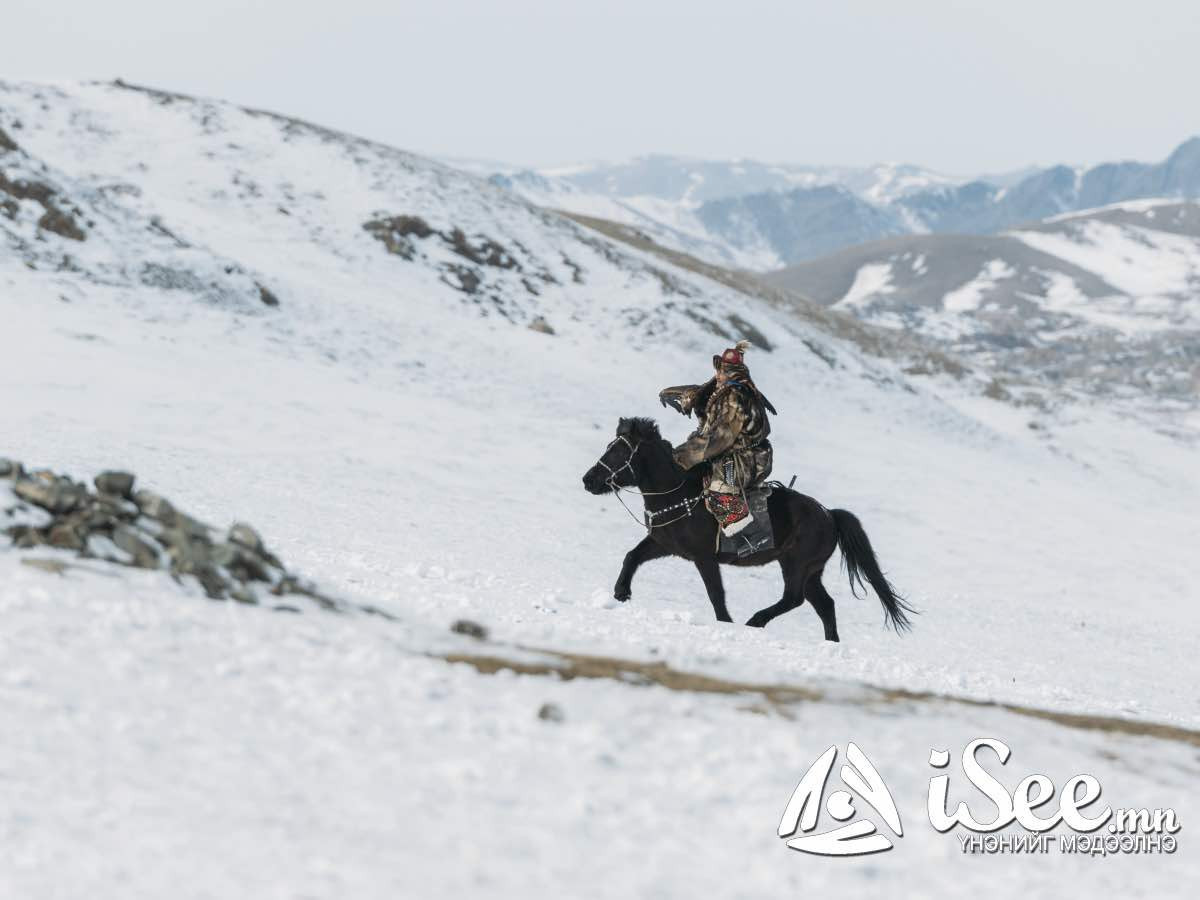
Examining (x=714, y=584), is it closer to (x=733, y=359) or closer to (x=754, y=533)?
(x=754, y=533)

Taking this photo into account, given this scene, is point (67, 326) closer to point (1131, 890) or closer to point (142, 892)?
point (142, 892)

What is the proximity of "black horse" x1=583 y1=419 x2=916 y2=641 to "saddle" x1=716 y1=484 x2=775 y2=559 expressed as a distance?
0.45 feet

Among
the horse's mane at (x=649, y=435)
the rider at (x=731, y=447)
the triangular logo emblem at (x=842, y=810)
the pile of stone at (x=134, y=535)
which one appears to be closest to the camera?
the triangular logo emblem at (x=842, y=810)

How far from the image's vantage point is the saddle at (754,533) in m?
10.9

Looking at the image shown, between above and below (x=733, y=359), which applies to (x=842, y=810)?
below

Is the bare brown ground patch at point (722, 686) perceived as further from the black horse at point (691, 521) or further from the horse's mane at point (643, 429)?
the horse's mane at point (643, 429)

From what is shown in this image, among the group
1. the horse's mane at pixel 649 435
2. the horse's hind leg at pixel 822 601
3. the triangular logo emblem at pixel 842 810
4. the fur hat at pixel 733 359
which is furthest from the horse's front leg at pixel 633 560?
the triangular logo emblem at pixel 842 810

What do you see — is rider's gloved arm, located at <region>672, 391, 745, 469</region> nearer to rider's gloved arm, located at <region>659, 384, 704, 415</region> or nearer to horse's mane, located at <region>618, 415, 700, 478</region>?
horse's mane, located at <region>618, 415, 700, 478</region>

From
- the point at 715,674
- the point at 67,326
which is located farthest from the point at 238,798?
the point at 67,326

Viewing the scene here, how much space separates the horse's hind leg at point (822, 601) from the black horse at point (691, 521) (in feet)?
0.18

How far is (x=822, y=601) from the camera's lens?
11.6 meters

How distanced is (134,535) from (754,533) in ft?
21.0

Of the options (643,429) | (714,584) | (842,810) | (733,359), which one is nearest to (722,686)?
(842,810)

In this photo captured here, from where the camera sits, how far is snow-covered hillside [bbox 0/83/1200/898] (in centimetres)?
468
